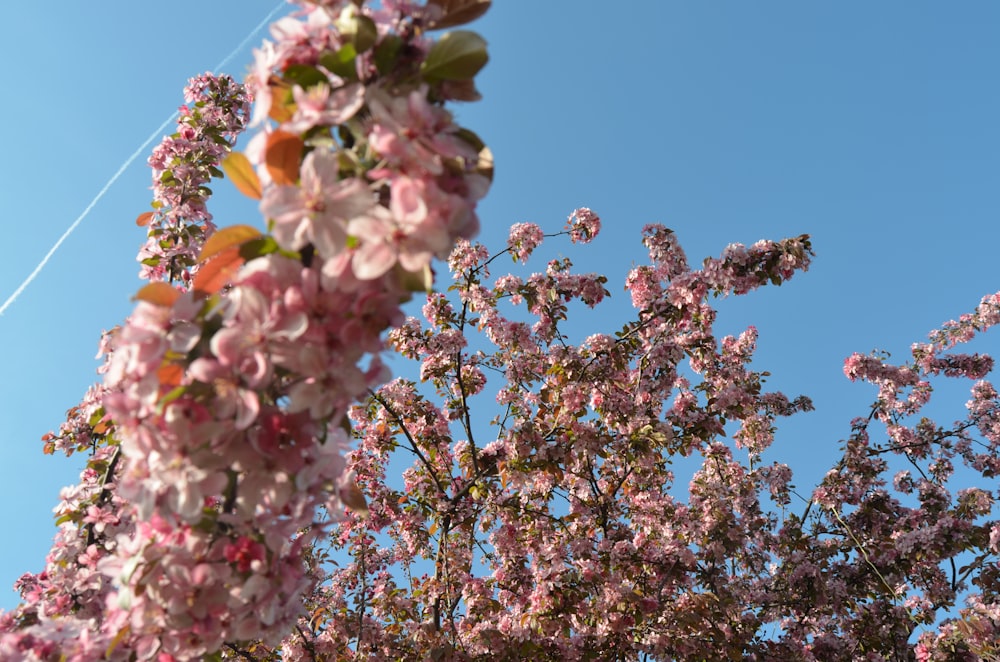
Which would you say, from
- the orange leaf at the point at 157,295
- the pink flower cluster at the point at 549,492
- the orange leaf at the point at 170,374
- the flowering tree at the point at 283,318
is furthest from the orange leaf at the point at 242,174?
the pink flower cluster at the point at 549,492

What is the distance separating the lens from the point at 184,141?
316 centimetres

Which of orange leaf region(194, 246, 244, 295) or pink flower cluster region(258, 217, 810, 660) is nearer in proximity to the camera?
orange leaf region(194, 246, 244, 295)

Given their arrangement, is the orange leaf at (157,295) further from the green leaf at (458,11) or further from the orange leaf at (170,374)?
the green leaf at (458,11)

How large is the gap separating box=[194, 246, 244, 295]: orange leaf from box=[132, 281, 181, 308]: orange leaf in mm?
61

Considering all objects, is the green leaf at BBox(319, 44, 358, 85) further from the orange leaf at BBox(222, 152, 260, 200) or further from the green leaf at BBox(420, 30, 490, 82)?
the orange leaf at BBox(222, 152, 260, 200)

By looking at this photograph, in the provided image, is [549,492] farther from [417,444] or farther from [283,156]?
[283,156]

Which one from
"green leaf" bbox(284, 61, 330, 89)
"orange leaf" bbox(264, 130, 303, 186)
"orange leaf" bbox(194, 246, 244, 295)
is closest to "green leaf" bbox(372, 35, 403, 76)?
"green leaf" bbox(284, 61, 330, 89)

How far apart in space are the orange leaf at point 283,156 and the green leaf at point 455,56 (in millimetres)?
283

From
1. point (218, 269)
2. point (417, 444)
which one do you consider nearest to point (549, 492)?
point (417, 444)

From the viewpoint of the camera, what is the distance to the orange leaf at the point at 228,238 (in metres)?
1.23

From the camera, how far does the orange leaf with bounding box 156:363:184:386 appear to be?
3.77 ft

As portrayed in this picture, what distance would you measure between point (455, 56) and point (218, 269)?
0.62 m

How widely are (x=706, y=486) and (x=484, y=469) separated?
2.53m

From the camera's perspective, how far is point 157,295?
46.8 inches
